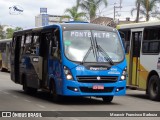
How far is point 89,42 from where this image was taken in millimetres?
16625

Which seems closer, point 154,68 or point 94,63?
point 94,63

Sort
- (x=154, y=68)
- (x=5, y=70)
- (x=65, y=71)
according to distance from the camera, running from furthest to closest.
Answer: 1. (x=5, y=70)
2. (x=154, y=68)
3. (x=65, y=71)

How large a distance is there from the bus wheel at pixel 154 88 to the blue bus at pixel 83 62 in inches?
89.2

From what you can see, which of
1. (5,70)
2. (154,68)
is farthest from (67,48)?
(5,70)

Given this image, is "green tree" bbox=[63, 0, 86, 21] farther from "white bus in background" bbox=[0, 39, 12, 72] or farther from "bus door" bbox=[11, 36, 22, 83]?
"bus door" bbox=[11, 36, 22, 83]

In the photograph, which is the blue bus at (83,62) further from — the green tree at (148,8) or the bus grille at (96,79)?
the green tree at (148,8)

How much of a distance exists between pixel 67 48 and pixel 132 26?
571cm

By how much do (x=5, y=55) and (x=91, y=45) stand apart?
32222 mm

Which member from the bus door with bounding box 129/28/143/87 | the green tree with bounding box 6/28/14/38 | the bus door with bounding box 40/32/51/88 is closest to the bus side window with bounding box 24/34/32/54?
the bus door with bounding box 40/32/51/88

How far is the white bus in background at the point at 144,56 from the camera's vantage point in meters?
18.8

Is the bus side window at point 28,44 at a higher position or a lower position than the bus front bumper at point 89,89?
higher

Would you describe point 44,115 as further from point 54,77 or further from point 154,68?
point 154,68

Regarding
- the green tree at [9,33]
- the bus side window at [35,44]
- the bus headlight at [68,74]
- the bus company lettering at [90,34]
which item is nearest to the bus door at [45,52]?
the bus side window at [35,44]

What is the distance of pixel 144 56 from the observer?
19688mm
